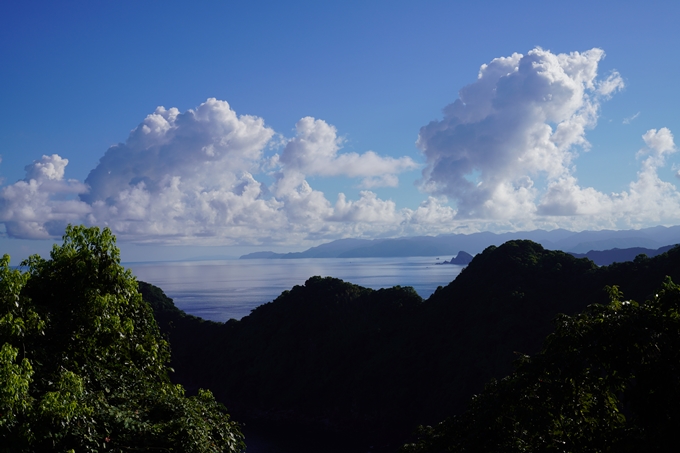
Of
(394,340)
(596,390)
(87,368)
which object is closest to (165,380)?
(87,368)

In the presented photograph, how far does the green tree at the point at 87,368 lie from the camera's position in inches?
268

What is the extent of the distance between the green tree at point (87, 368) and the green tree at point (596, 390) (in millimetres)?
5290

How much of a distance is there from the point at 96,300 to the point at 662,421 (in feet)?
33.1

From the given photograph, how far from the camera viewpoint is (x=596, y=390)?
29.1 feet

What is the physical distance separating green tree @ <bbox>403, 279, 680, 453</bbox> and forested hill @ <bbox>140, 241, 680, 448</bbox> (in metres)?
27.7

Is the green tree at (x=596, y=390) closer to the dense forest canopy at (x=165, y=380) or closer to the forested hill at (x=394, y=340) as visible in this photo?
the dense forest canopy at (x=165, y=380)

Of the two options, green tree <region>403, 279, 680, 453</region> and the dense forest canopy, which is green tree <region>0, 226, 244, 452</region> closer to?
the dense forest canopy

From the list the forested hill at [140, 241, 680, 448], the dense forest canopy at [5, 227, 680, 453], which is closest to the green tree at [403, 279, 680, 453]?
the dense forest canopy at [5, 227, 680, 453]

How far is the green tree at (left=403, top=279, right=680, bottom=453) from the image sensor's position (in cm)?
797

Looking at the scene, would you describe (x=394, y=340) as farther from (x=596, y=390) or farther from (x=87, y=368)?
(x=87, y=368)

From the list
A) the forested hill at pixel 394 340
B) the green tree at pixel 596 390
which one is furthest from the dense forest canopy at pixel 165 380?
the forested hill at pixel 394 340

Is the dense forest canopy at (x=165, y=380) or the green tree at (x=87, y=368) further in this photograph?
the dense forest canopy at (x=165, y=380)

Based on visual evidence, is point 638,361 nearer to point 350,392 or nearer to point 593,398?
point 593,398

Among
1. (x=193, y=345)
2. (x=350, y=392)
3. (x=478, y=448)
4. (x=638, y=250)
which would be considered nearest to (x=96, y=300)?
(x=478, y=448)
